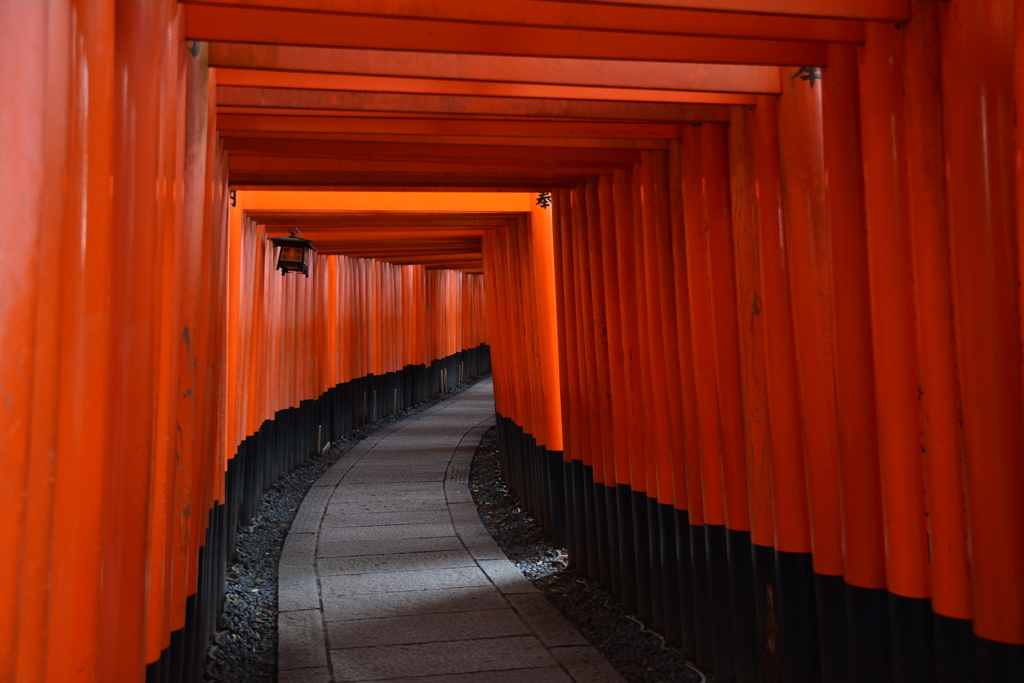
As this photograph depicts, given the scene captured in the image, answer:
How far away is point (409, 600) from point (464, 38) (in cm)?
416

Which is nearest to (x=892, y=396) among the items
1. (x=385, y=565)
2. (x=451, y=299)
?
(x=385, y=565)

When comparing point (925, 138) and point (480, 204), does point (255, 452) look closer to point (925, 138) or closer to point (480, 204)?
point (480, 204)

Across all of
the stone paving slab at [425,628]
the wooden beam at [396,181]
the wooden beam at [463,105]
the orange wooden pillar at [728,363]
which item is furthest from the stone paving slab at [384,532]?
the wooden beam at [463,105]

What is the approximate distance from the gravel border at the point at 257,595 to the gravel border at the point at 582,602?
197cm

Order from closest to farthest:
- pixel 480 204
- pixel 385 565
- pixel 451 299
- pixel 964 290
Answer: pixel 964 290, pixel 385 565, pixel 480 204, pixel 451 299

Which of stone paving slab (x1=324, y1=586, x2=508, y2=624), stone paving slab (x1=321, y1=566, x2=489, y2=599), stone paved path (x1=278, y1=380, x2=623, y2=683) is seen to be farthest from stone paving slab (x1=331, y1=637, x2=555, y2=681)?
stone paving slab (x1=321, y1=566, x2=489, y2=599)

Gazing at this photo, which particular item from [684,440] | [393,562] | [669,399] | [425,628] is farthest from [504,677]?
[393,562]

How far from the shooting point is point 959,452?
2.68 meters

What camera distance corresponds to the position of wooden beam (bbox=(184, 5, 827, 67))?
9.33 ft

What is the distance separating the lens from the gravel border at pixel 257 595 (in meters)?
4.73

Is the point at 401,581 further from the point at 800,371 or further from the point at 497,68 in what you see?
the point at 497,68

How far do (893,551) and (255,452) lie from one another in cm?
706

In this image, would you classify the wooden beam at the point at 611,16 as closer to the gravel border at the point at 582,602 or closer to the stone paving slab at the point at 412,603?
the gravel border at the point at 582,602

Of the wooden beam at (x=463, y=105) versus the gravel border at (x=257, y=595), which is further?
the gravel border at (x=257, y=595)
